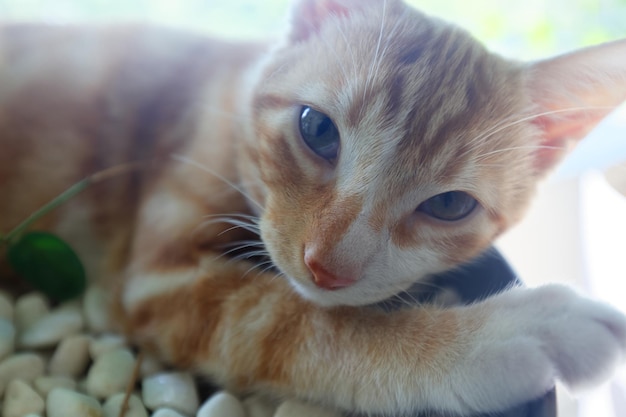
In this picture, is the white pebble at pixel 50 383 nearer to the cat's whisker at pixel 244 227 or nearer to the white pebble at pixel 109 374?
the white pebble at pixel 109 374

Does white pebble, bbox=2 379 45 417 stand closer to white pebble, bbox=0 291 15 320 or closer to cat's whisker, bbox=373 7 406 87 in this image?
white pebble, bbox=0 291 15 320

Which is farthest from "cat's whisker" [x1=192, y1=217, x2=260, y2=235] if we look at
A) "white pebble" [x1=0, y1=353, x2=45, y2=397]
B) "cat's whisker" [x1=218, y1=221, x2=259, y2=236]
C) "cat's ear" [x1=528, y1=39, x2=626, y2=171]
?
"cat's ear" [x1=528, y1=39, x2=626, y2=171]

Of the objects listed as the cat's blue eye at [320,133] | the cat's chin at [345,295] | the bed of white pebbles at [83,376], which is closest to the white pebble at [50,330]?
the bed of white pebbles at [83,376]

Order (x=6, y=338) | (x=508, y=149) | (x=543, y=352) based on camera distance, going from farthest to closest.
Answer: (x=6, y=338)
(x=508, y=149)
(x=543, y=352)

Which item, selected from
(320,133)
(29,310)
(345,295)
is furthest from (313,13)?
(29,310)

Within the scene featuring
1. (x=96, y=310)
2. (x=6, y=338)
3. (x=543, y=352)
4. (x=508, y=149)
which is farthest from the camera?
(x=96, y=310)

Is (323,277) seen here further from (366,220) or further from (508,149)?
(508,149)

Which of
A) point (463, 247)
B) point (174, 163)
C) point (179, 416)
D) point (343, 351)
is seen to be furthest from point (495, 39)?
point (179, 416)
